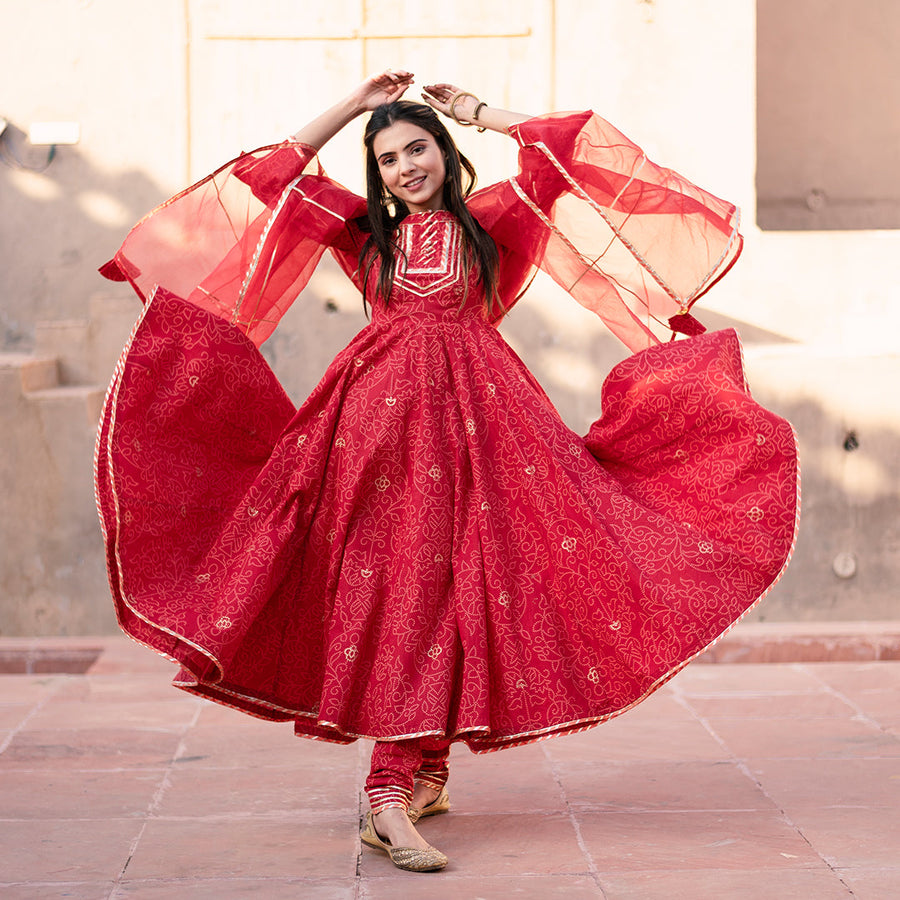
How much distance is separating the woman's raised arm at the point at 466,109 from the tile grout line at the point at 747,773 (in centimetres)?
160

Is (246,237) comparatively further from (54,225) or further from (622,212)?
(54,225)

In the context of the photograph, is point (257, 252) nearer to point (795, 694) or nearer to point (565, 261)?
point (565, 261)

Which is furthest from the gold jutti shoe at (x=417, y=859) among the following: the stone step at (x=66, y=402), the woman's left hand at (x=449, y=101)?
the stone step at (x=66, y=402)

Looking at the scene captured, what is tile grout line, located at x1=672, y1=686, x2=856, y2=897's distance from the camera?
247cm

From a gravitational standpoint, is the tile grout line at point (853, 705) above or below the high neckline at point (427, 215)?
below

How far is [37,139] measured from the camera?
19.6 feet

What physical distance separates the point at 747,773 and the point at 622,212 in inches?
54.7

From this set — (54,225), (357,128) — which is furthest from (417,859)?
(54,225)

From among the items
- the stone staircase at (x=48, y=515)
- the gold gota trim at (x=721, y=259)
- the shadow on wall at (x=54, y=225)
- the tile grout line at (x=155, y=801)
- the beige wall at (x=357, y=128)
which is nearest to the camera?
the tile grout line at (x=155, y=801)

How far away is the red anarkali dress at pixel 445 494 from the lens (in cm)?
250

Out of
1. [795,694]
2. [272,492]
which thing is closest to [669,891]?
[272,492]

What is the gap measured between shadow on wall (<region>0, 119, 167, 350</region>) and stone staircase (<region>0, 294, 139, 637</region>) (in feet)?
2.55

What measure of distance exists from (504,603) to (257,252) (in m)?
0.97

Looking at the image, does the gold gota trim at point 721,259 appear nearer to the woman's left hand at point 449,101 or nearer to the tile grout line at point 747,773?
the woman's left hand at point 449,101
